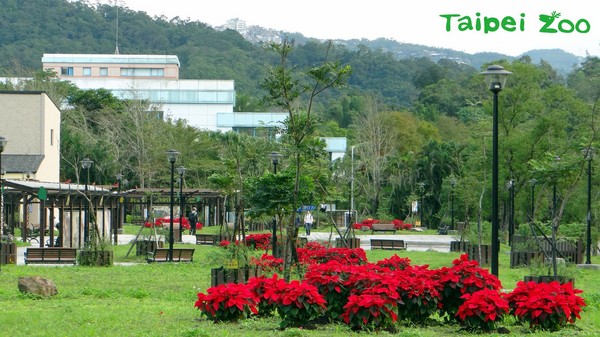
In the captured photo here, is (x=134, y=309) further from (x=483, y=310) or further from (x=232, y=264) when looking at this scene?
(x=483, y=310)

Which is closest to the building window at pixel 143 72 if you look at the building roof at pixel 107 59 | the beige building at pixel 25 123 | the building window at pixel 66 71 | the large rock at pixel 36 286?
the building roof at pixel 107 59

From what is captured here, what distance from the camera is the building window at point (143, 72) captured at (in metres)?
138

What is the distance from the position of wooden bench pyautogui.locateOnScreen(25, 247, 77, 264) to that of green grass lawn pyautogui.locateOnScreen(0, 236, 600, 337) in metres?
1.54

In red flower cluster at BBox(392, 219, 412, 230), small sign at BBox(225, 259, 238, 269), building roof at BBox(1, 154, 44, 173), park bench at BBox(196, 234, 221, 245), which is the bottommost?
red flower cluster at BBox(392, 219, 412, 230)

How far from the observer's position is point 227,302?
13602 millimetres

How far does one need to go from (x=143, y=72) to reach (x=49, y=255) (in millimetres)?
114015

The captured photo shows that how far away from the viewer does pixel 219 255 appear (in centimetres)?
1934

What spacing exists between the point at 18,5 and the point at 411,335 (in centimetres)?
17273

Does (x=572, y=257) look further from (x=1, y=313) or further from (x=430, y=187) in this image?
(x=430, y=187)

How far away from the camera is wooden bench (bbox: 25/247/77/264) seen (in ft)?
93.1

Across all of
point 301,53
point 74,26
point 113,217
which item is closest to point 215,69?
point 301,53

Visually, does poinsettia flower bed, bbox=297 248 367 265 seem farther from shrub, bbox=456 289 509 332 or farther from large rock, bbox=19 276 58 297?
shrub, bbox=456 289 509 332

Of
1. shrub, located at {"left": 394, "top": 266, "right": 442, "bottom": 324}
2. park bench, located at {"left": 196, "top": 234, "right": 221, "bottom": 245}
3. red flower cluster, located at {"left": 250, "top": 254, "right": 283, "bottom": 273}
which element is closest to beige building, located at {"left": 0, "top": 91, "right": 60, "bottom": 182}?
park bench, located at {"left": 196, "top": 234, "right": 221, "bottom": 245}

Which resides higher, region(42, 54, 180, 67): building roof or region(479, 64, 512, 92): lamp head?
region(42, 54, 180, 67): building roof
